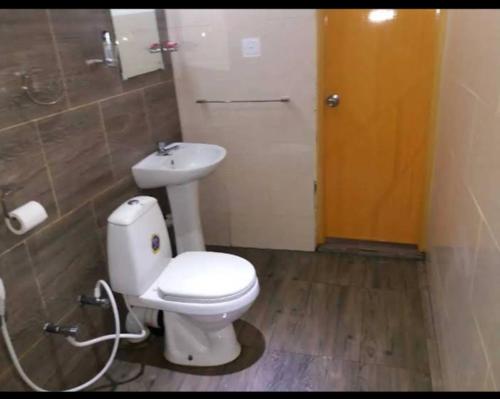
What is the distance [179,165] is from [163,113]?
242 millimetres

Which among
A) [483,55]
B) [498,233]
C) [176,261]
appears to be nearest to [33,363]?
[176,261]

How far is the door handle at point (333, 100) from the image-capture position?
4.99ft

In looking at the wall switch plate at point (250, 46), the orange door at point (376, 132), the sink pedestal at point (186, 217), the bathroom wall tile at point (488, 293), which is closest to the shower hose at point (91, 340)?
the sink pedestal at point (186, 217)

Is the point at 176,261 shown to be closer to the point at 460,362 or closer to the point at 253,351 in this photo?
the point at 253,351

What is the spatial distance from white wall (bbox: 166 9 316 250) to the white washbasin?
0.05 meters

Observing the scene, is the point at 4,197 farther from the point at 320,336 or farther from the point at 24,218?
the point at 320,336

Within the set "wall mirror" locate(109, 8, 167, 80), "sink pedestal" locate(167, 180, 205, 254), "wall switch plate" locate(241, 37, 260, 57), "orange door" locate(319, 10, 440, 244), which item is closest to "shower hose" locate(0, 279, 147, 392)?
"sink pedestal" locate(167, 180, 205, 254)

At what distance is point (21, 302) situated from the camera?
48.6 inches

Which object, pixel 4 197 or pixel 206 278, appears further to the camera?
pixel 206 278

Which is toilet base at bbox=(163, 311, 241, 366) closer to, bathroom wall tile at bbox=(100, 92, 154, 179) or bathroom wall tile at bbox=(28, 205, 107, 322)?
bathroom wall tile at bbox=(28, 205, 107, 322)

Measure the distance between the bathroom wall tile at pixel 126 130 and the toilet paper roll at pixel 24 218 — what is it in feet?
1.53

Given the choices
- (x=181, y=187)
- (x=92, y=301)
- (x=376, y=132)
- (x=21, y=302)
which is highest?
(x=376, y=132)

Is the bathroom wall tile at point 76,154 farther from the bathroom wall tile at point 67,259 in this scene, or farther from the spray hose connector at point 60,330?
the spray hose connector at point 60,330

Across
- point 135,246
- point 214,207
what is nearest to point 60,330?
point 135,246
